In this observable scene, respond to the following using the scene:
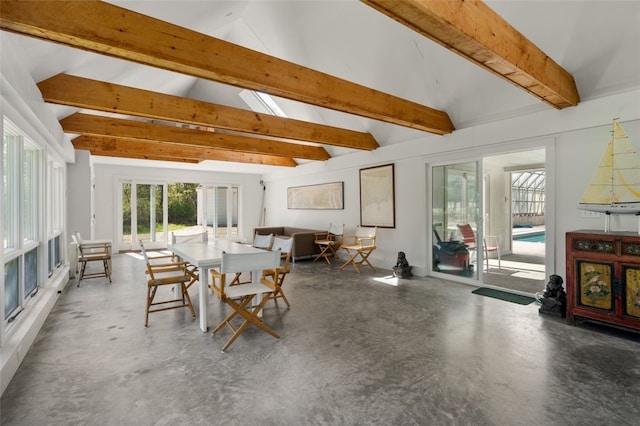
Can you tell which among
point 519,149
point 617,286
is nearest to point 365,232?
point 519,149

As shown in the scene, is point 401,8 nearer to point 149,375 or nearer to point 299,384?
point 299,384

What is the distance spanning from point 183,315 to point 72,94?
263 cm

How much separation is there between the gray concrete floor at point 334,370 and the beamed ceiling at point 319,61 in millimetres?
2341

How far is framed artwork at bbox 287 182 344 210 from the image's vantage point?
754 cm

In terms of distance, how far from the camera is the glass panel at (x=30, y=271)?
342cm

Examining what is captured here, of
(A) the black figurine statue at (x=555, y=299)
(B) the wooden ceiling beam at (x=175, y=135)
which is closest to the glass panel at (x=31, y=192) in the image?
(B) the wooden ceiling beam at (x=175, y=135)

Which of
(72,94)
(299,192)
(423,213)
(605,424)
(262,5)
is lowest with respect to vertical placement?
(605,424)

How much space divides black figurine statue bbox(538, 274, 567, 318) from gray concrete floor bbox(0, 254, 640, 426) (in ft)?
0.40

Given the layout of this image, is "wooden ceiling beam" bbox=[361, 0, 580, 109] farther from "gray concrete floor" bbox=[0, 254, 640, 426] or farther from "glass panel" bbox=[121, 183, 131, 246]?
"glass panel" bbox=[121, 183, 131, 246]

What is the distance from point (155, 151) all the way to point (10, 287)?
4.32 metres

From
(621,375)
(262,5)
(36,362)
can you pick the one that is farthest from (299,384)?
(262,5)

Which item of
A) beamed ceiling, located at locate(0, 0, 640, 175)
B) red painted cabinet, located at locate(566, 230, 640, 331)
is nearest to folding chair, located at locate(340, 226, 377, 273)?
beamed ceiling, located at locate(0, 0, 640, 175)

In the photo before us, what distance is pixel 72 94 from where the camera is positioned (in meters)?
3.27

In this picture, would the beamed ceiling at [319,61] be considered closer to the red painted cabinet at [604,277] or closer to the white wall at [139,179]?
the red painted cabinet at [604,277]
